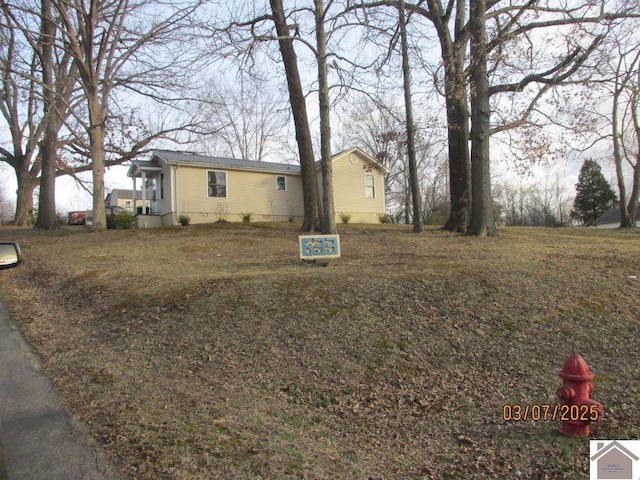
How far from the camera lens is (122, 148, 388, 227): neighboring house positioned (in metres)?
22.3

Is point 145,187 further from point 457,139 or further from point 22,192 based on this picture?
point 457,139

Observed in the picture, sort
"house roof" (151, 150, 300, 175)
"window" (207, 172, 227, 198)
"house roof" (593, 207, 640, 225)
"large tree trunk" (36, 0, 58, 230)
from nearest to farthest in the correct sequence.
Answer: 1. "large tree trunk" (36, 0, 58, 230)
2. "house roof" (151, 150, 300, 175)
3. "window" (207, 172, 227, 198)
4. "house roof" (593, 207, 640, 225)

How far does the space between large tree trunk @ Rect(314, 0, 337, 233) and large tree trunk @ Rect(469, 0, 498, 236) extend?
3705 mm

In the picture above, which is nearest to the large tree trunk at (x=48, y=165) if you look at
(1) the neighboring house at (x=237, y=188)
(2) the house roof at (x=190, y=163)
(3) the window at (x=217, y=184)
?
(1) the neighboring house at (x=237, y=188)

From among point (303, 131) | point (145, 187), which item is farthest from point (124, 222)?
point (303, 131)

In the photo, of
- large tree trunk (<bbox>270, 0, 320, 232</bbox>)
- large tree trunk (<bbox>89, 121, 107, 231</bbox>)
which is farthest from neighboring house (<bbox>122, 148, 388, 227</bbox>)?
large tree trunk (<bbox>270, 0, 320, 232</bbox>)

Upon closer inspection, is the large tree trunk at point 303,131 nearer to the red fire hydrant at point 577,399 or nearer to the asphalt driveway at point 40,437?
the asphalt driveway at point 40,437

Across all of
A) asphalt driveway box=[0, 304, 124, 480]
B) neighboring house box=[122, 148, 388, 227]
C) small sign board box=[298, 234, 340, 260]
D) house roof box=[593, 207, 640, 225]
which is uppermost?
neighboring house box=[122, 148, 388, 227]

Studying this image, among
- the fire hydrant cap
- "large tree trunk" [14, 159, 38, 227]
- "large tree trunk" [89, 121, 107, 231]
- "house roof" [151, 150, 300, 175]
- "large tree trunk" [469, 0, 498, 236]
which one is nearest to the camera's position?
the fire hydrant cap

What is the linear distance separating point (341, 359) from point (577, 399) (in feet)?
7.42

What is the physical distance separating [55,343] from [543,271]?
7.27m

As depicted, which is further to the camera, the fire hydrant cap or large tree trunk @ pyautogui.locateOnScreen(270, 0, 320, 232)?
large tree trunk @ pyautogui.locateOnScreen(270, 0, 320, 232)

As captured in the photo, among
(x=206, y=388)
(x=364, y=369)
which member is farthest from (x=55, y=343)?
(x=364, y=369)

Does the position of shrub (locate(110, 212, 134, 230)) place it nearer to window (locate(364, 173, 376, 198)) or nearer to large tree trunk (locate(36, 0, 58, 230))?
large tree trunk (locate(36, 0, 58, 230))
